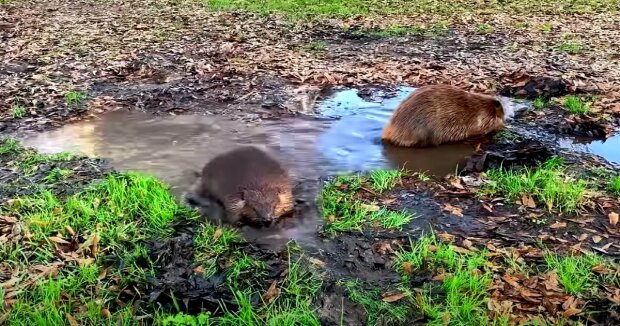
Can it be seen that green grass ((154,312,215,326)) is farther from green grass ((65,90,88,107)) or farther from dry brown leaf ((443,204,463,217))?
green grass ((65,90,88,107))

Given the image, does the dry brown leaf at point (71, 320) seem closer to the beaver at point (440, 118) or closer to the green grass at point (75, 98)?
the beaver at point (440, 118)

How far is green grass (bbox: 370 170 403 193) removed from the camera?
14.5ft

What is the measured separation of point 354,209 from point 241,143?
65.9 inches

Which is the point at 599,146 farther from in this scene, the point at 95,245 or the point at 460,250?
the point at 95,245

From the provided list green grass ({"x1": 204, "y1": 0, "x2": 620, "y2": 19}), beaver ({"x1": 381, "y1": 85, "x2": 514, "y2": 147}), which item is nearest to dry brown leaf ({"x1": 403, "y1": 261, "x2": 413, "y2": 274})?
beaver ({"x1": 381, "y1": 85, "x2": 514, "y2": 147})

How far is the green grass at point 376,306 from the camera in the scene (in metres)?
2.96

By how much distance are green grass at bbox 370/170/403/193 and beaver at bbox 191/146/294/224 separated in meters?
0.64

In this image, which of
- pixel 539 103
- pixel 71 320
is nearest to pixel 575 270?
pixel 71 320

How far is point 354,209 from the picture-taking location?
406 cm

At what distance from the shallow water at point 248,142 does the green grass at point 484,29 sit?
445cm

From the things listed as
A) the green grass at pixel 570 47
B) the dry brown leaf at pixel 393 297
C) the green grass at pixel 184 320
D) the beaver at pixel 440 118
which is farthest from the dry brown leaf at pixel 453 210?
the green grass at pixel 570 47

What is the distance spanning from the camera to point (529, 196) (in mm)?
4168

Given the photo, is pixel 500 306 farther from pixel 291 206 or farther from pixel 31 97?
pixel 31 97

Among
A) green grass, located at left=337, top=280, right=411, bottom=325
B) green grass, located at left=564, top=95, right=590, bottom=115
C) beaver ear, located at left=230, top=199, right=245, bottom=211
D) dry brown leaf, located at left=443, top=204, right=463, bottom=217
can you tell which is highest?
green grass, located at left=564, top=95, right=590, bottom=115
